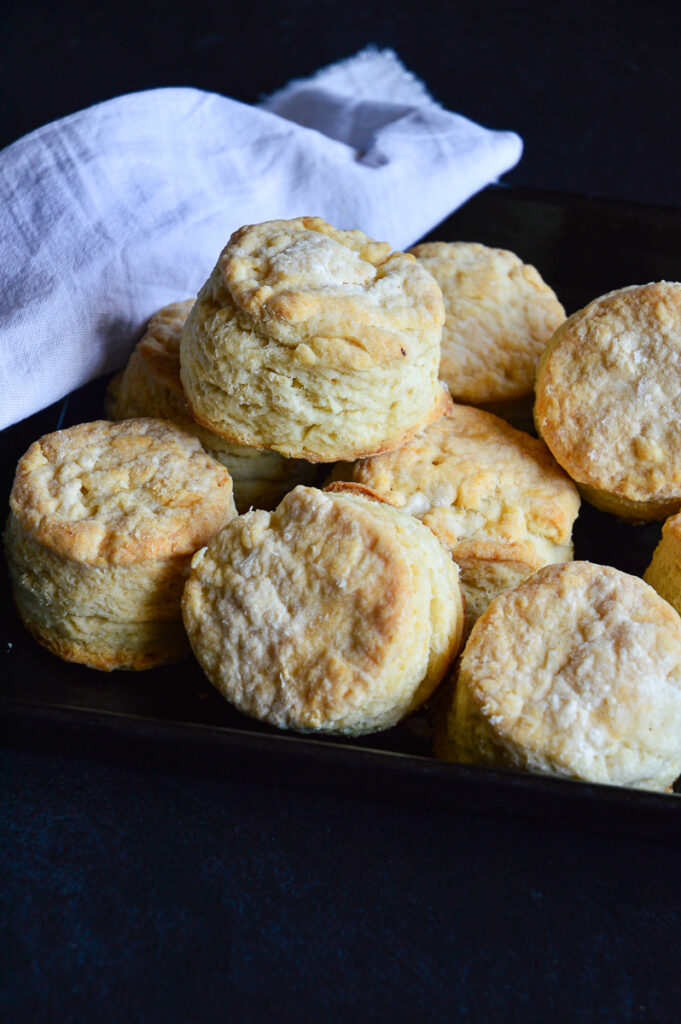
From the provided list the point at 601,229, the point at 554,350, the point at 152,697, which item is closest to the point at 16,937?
the point at 152,697

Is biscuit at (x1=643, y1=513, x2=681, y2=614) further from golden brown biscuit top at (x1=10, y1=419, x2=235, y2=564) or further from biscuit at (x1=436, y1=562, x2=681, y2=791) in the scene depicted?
golden brown biscuit top at (x1=10, y1=419, x2=235, y2=564)

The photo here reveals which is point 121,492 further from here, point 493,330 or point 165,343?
point 493,330

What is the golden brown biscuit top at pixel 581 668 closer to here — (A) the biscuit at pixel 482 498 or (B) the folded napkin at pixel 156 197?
(A) the biscuit at pixel 482 498

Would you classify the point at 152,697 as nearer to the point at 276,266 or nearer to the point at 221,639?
the point at 221,639

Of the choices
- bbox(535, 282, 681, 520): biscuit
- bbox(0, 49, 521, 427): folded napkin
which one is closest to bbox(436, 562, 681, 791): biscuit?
bbox(535, 282, 681, 520): biscuit

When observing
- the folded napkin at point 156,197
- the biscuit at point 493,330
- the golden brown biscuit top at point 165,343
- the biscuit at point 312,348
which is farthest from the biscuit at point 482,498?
the folded napkin at point 156,197

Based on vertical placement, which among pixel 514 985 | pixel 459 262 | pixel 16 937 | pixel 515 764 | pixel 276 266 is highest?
pixel 276 266

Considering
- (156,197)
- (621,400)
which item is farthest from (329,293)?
(156,197)

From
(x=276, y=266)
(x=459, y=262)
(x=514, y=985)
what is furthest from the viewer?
(x=459, y=262)
